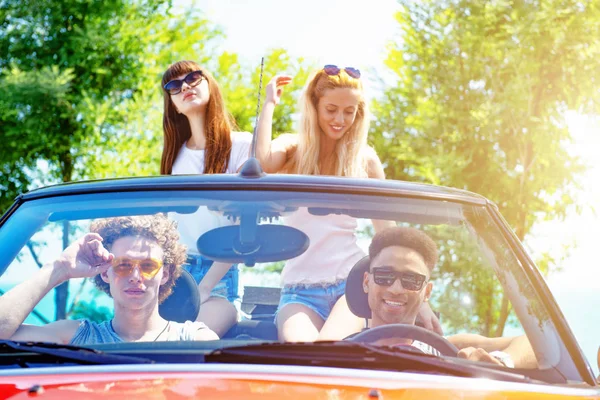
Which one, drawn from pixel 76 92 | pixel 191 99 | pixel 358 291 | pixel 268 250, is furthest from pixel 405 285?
pixel 76 92

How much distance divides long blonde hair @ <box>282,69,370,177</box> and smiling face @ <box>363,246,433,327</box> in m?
1.38

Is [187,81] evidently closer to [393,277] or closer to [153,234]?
[153,234]

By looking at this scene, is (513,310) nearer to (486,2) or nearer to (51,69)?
(486,2)

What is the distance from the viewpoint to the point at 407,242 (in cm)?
298

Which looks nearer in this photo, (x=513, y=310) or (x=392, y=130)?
(x=513, y=310)

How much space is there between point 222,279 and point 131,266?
0.32 metres

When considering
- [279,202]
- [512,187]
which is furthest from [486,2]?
[279,202]

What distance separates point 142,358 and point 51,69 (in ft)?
70.5

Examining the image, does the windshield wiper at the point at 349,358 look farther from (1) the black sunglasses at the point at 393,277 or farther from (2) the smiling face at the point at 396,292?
(1) the black sunglasses at the point at 393,277

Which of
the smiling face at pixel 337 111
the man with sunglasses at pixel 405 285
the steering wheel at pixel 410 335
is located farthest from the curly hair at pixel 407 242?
the smiling face at pixel 337 111

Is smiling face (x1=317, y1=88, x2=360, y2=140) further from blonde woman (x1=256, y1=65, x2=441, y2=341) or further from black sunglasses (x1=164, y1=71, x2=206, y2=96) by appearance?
black sunglasses (x1=164, y1=71, x2=206, y2=96)

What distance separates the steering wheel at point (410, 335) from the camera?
2525mm

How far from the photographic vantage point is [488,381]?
7.15ft

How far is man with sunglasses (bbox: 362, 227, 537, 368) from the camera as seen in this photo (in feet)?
8.54
